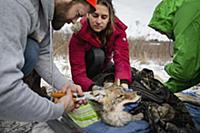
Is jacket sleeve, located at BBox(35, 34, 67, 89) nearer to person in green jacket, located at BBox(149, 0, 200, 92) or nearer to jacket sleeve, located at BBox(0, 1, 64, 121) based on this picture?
jacket sleeve, located at BBox(0, 1, 64, 121)

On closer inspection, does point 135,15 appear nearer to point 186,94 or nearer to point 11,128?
point 186,94

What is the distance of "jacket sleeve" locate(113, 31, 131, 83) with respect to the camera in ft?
7.36

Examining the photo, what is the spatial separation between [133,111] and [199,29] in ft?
1.80

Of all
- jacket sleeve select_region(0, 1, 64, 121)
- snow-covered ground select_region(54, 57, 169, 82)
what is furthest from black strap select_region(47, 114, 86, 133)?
snow-covered ground select_region(54, 57, 169, 82)

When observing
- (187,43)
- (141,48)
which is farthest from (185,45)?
(141,48)

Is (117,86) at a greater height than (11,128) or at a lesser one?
greater

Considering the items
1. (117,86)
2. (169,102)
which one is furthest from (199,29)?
(117,86)

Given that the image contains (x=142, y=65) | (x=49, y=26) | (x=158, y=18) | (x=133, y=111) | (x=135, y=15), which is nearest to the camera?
(x=49, y=26)

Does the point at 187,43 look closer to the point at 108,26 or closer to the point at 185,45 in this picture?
the point at 185,45

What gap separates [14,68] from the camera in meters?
1.07

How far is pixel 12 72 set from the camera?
108cm

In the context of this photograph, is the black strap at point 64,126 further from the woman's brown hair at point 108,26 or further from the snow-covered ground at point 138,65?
the snow-covered ground at point 138,65

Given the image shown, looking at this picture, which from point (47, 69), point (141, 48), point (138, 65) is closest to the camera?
point (47, 69)

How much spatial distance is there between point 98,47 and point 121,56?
0.17 metres
